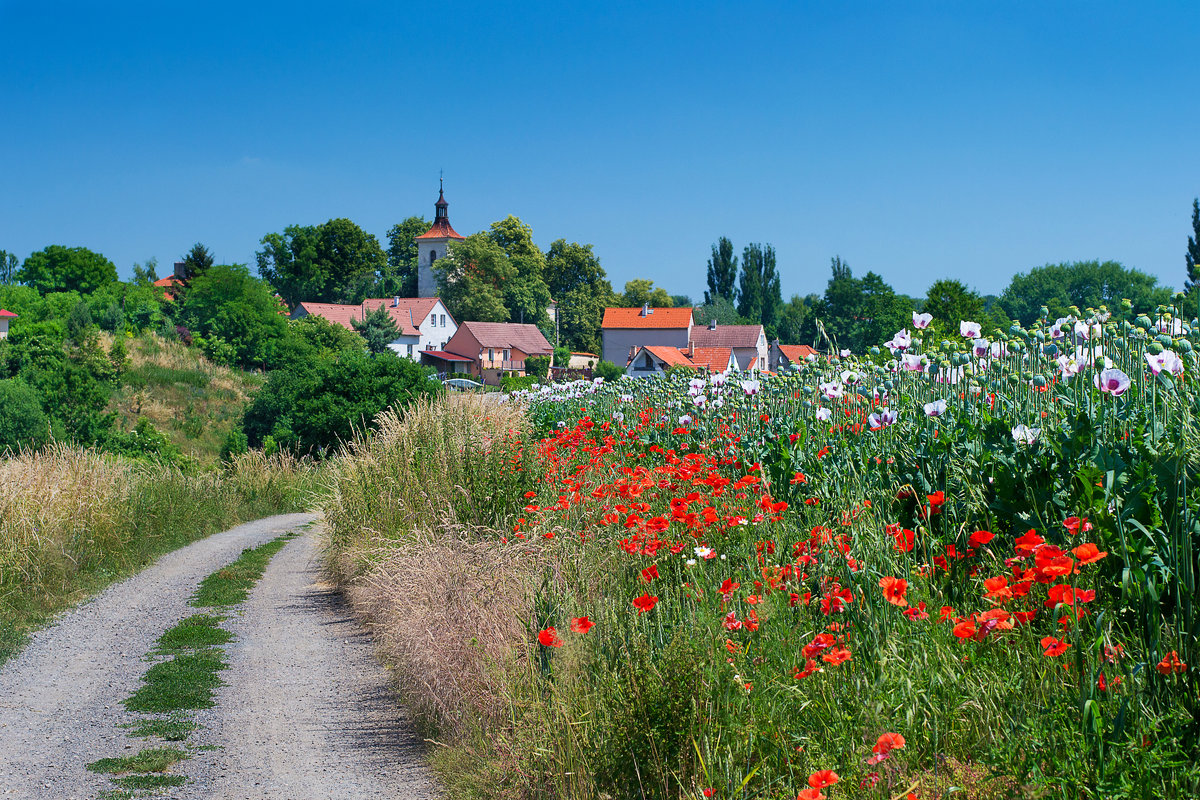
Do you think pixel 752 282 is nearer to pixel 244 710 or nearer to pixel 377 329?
pixel 377 329

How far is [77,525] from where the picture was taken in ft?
36.1

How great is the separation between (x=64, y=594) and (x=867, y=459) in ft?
29.7

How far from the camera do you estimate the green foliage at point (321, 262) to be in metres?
81.3

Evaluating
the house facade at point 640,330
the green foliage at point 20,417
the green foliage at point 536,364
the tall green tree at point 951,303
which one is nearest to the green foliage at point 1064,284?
the tall green tree at point 951,303

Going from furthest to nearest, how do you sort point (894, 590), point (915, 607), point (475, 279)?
point (475, 279) < point (915, 607) < point (894, 590)

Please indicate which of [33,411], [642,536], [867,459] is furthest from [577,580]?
[33,411]

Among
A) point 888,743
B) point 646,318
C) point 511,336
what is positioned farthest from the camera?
point 646,318

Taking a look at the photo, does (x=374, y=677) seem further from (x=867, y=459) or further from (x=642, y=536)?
(x=867, y=459)

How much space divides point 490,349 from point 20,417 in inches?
1767

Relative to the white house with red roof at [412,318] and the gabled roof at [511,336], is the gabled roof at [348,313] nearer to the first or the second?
the white house with red roof at [412,318]

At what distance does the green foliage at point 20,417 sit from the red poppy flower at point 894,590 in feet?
108

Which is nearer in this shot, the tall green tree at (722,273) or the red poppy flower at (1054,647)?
the red poppy flower at (1054,647)

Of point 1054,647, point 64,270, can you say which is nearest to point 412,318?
point 64,270

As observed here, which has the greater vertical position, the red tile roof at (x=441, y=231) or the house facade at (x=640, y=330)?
the red tile roof at (x=441, y=231)
